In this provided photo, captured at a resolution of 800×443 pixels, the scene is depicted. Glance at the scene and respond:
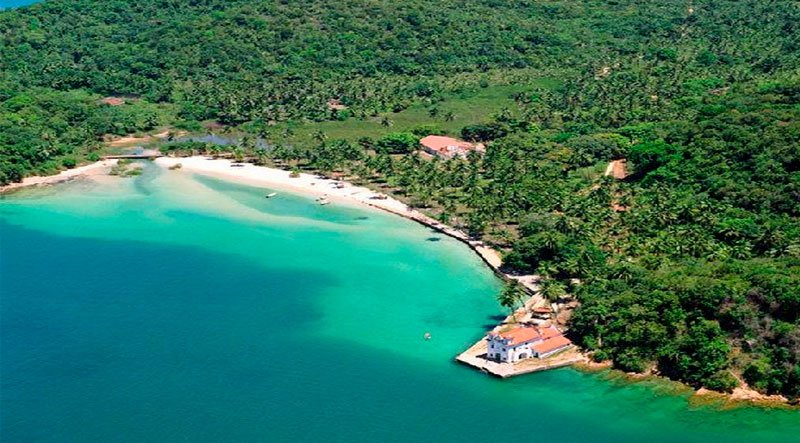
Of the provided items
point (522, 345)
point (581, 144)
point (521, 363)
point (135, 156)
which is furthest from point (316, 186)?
point (521, 363)

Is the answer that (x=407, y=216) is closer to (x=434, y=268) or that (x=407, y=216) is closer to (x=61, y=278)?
(x=434, y=268)

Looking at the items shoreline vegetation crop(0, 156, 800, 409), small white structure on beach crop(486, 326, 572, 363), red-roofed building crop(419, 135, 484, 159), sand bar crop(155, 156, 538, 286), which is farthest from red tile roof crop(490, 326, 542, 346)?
red-roofed building crop(419, 135, 484, 159)

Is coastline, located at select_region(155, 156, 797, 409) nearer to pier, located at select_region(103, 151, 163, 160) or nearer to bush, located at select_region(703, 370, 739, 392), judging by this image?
bush, located at select_region(703, 370, 739, 392)

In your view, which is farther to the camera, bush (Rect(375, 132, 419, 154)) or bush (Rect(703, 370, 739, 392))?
bush (Rect(375, 132, 419, 154))

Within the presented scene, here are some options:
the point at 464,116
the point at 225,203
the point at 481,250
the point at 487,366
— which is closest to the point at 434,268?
the point at 481,250

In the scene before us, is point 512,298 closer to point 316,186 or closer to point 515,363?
point 515,363

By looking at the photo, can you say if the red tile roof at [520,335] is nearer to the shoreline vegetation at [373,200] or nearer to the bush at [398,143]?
the shoreline vegetation at [373,200]
